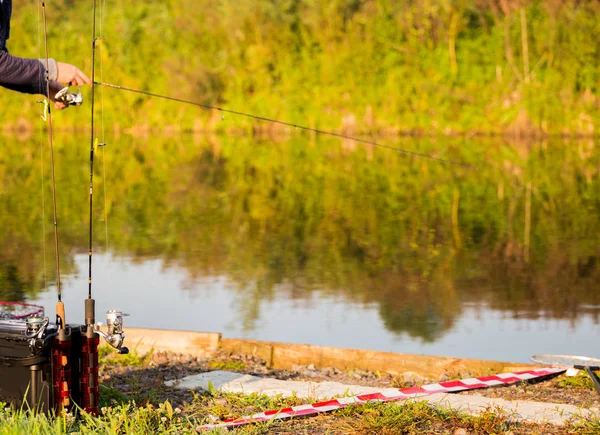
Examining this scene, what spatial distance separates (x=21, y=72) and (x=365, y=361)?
264 centimetres

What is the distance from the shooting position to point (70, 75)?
481cm

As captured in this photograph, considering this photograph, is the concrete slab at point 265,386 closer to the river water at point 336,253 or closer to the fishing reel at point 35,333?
the fishing reel at point 35,333

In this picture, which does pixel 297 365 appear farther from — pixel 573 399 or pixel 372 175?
pixel 372 175

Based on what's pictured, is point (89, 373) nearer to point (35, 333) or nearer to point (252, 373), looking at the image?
point (35, 333)

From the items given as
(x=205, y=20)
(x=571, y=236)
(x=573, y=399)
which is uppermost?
(x=205, y=20)

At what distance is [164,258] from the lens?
11438 millimetres

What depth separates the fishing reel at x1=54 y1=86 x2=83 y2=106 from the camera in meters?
4.79

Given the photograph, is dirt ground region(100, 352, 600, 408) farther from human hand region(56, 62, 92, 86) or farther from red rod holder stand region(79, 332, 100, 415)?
human hand region(56, 62, 92, 86)

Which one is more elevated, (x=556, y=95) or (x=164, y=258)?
(x=556, y=95)

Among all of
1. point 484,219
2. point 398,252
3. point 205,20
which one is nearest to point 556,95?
point 205,20

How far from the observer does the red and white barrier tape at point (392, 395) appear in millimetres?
4815

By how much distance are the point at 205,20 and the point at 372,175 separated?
865 inches

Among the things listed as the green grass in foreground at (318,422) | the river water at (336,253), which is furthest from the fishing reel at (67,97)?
the river water at (336,253)

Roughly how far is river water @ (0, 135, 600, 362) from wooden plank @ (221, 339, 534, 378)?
1296 mm
